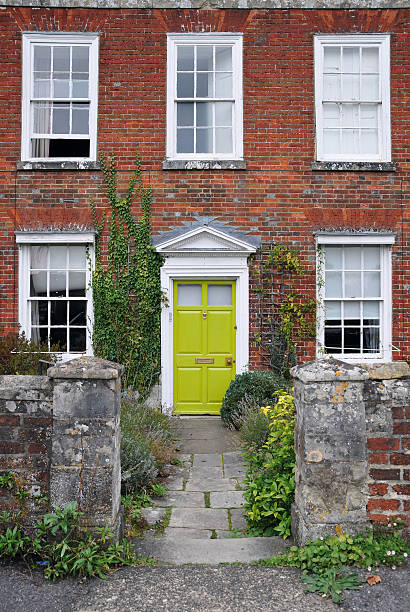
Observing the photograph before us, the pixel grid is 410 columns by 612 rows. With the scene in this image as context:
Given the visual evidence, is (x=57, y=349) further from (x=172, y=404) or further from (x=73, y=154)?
(x=73, y=154)

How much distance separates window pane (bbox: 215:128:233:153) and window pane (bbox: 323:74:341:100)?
183cm

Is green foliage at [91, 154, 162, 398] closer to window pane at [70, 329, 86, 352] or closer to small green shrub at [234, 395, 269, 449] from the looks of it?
window pane at [70, 329, 86, 352]

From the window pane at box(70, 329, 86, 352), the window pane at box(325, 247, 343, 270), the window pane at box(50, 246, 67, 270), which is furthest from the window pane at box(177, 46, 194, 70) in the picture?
the window pane at box(70, 329, 86, 352)

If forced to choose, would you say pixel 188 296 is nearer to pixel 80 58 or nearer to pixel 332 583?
pixel 80 58

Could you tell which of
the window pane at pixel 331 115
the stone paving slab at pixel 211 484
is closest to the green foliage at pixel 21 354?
the stone paving slab at pixel 211 484

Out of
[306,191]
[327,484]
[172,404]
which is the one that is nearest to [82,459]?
[327,484]

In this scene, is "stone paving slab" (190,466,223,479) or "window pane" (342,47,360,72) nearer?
"stone paving slab" (190,466,223,479)

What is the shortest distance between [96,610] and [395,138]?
8.61 m

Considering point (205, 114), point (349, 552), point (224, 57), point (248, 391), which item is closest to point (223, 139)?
point (205, 114)

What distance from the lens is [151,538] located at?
13.1 ft

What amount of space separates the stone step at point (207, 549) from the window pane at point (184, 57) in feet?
25.8

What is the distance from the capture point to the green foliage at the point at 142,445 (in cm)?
510

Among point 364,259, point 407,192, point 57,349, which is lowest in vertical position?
point 57,349

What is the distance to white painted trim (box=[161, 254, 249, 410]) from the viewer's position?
884cm
